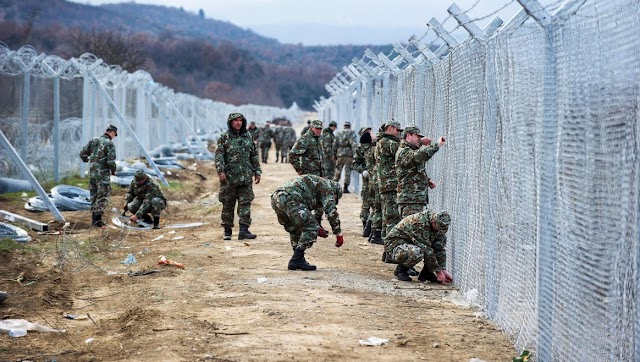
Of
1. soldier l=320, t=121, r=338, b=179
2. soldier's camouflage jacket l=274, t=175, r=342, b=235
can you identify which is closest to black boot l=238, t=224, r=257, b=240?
soldier's camouflage jacket l=274, t=175, r=342, b=235

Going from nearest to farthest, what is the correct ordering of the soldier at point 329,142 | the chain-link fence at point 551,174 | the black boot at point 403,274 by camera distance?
the chain-link fence at point 551,174 → the black boot at point 403,274 → the soldier at point 329,142

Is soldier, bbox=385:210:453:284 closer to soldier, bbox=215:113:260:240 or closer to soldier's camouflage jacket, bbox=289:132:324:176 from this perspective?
soldier, bbox=215:113:260:240

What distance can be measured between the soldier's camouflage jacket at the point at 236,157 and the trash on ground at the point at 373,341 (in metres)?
5.11

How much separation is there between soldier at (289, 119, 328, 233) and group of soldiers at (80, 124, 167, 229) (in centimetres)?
215

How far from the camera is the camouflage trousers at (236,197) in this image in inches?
416

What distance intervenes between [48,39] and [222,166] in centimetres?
9139

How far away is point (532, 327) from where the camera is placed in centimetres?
518

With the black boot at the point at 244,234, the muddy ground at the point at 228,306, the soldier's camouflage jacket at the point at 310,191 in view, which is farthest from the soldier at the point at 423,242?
the black boot at the point at 244,234

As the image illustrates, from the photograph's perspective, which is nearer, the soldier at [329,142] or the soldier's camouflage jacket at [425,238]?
the soldier's camouflage jacket at [425,238]

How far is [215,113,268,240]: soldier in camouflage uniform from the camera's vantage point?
34.3 ft

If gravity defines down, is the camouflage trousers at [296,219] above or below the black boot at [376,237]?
above

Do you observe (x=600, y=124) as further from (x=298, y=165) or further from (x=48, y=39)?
(x=48, y=39)

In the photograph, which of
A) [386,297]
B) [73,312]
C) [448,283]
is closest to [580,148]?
[386,297]

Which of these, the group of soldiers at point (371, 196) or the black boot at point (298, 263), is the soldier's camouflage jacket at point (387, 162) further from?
the black boot at point (298, 263)
